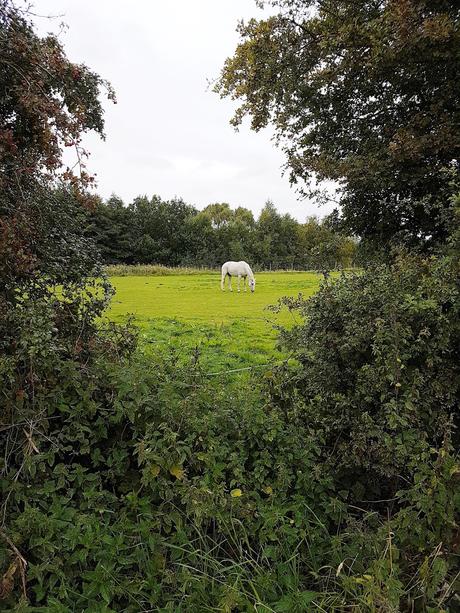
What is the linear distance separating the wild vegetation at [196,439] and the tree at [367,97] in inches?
102

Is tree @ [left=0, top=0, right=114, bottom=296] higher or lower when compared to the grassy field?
higher

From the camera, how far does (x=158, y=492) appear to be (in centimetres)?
271

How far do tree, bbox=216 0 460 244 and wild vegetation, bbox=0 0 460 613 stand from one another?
102 inches

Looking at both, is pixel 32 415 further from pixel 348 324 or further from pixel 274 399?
pixel 348 324

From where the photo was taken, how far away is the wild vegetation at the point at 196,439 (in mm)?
2309

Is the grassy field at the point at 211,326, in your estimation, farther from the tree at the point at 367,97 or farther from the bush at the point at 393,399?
the tree at the point at 367,97

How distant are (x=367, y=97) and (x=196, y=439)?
640cm

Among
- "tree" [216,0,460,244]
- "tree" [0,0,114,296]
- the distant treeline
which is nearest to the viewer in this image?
"tree" [0,0,114,296]

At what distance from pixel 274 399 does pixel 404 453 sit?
1223 mm

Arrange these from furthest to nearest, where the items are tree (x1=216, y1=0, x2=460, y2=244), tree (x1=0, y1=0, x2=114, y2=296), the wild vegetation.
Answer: tree (x1=216, y1=0, x2=460, y2=244) < tree (x1=0, y1=0, x2=114, y2=296) < the wild vegetation

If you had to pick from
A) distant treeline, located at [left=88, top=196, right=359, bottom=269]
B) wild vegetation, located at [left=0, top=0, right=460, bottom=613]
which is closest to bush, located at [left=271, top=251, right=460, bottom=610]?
wild vegetation, located at [left=0, top=0, right=460, bottom=613]

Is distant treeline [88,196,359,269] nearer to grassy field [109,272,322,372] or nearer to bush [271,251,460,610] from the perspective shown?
grassy field [109,272,322,372]

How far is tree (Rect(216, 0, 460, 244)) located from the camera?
516cm

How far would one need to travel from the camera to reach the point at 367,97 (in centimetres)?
693
